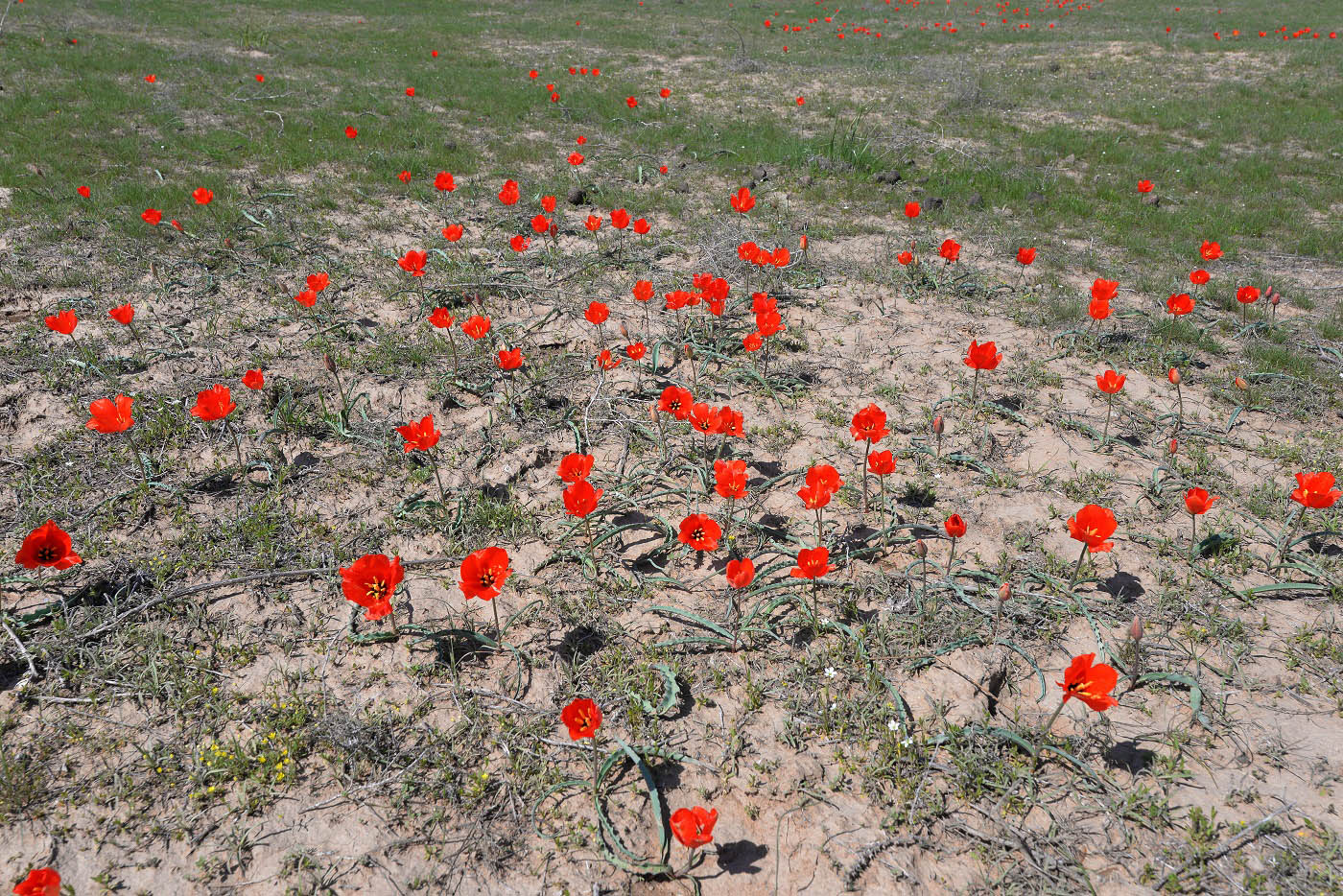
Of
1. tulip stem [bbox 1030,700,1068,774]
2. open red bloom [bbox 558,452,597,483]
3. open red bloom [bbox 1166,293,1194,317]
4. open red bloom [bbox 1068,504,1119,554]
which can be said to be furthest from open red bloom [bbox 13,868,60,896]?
open red bloom [bbox 1166,293,1194,317]

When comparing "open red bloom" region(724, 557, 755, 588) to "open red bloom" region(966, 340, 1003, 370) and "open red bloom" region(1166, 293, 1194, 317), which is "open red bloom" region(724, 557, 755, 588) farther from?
"open red bloom" region(1166, 293, 1194, 317)

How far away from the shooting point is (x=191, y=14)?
1609cm

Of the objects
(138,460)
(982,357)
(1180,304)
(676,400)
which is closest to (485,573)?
(676,400)

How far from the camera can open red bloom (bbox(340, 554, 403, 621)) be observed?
2453 millimetres

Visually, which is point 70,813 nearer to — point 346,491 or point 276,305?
point 346,491

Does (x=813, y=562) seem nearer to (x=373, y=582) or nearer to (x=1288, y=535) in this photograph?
(x=373, y=582)

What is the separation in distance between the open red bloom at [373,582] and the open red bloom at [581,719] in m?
0.79

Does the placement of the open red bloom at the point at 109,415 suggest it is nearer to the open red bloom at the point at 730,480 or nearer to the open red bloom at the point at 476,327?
the open red bloom at the point at 476,327

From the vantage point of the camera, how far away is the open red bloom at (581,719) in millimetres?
2080

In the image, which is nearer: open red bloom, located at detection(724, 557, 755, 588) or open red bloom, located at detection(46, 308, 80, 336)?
open red bloom, located at detection(724, 557, 755, 588)

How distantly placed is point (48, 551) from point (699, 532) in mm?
2407

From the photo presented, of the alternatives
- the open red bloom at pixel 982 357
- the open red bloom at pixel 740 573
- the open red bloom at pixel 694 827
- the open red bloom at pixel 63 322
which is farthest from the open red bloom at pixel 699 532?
the open red bloom at pixel 63 322

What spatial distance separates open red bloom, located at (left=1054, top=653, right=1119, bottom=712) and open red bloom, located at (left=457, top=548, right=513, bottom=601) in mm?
1822

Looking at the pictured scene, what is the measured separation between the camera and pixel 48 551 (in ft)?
8.55
